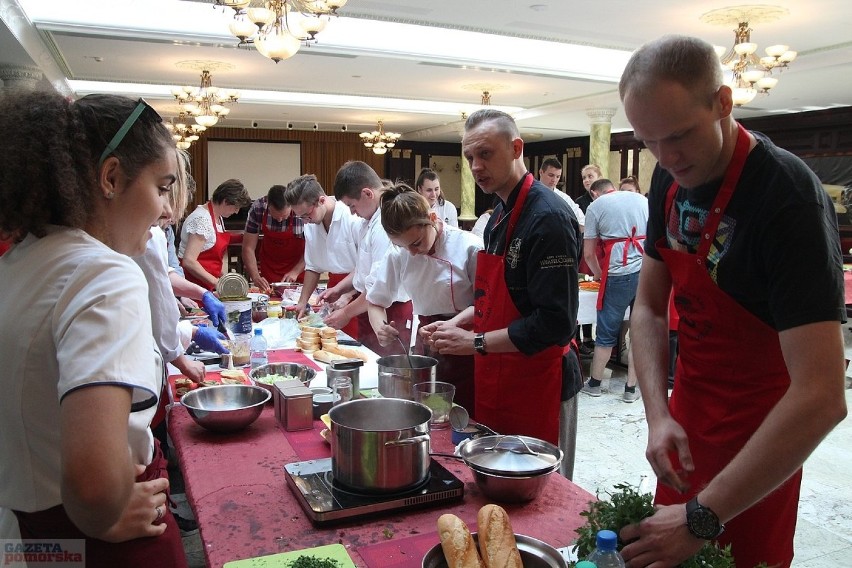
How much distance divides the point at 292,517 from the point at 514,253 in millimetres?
1078

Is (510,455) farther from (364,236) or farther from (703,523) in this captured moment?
(364,236)

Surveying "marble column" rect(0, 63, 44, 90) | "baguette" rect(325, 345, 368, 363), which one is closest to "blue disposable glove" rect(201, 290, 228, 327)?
"baguette" rect(325, 345, 368, 363)

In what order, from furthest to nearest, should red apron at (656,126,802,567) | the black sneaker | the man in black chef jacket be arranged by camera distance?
the black sneaker
the man in black chef jacket
red apron at (656,126,802,567)

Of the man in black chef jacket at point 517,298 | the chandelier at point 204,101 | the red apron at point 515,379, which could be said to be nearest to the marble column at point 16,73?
the chandelier at point 204,101

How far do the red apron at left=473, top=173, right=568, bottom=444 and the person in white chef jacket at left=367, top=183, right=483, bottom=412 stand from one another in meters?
0.36

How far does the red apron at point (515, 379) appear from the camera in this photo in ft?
6.94

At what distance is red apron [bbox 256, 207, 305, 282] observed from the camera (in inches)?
222

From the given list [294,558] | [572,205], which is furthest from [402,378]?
[572,205]

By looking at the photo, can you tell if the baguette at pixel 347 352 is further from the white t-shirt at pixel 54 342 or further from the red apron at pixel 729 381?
the white t-shirt at pixel 54 342

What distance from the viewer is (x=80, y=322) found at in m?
0.90

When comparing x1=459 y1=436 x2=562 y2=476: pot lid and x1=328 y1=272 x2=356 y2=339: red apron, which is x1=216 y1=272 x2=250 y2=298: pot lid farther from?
x1=459 y1=436 x2=562 y2=476: pot lid

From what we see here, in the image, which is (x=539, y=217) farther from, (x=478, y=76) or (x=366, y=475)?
(x=478, y=76)

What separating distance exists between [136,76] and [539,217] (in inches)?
393

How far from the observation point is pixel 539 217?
6.68 ft
